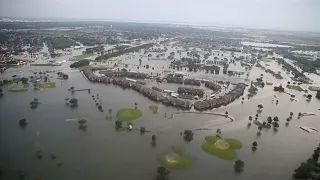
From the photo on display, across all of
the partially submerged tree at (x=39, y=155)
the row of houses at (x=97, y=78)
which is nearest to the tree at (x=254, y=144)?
the partially submerged tree at (x=39, y=155)

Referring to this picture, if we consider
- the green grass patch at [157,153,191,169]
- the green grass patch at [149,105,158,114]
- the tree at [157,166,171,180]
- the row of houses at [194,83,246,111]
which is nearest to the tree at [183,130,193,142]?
the green grass patch at [157,153,191,169]

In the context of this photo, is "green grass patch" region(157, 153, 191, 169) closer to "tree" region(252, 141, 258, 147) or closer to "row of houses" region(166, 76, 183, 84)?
"tree" region(252, 141, 258, 147)

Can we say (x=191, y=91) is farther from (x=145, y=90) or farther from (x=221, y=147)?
(x=221, y=147)

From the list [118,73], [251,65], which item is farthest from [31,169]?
[251,65]

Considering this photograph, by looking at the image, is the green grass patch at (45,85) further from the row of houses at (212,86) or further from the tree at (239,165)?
the tree at (239,165)

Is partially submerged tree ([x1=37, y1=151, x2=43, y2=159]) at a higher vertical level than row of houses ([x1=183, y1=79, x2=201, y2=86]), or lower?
lower
